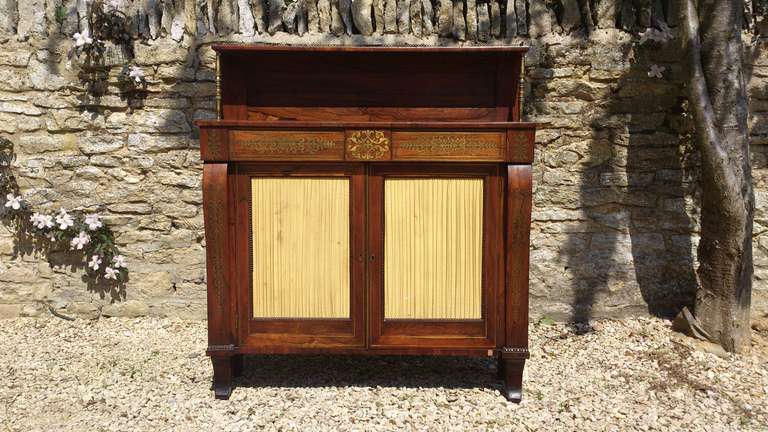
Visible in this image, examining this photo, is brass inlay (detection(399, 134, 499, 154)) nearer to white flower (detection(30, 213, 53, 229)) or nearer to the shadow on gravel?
the shadow on gravel

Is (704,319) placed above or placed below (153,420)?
above

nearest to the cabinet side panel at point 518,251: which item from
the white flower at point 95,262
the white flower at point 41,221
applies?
the white flower at point 95,262

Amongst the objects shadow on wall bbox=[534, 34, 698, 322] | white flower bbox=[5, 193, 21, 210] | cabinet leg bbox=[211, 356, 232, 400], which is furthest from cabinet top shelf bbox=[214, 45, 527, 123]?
white flower bbox=[5, 193, 21, 210]

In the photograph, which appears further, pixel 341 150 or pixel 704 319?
pixel 704 319

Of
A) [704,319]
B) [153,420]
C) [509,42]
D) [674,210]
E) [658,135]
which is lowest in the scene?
[153,420]

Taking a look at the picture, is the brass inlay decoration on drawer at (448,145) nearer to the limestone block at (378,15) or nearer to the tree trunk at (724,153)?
the limestone block at (378,15)

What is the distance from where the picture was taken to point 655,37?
405 cm

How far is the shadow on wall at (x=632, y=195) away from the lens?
4.12 meters

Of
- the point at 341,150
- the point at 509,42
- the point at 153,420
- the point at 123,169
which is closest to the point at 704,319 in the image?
the point at 509,42

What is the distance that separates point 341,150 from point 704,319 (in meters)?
2.80

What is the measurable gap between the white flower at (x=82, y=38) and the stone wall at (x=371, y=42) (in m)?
0.12

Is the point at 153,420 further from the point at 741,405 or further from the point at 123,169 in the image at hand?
the point at 741,405

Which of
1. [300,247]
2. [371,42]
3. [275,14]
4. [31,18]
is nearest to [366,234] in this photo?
[300,247]

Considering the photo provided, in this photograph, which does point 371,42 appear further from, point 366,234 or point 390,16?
point 366,234
